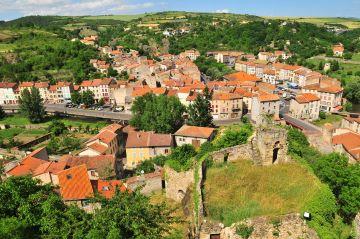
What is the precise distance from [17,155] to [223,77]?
71780 millimetres

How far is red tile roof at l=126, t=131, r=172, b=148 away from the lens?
52.6 meters

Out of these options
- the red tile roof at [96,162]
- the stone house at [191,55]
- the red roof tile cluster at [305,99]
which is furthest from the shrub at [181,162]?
the stone house at [191,55]

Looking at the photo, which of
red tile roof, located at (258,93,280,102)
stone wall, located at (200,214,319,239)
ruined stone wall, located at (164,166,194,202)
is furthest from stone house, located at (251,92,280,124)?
stone wall, located at (200,214,319,239)

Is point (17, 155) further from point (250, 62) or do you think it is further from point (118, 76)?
point (250, 62)

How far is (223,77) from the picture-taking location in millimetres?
112562

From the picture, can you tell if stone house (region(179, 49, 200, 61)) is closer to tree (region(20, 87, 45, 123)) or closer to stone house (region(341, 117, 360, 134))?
tree (region(20, 87, 45, 123))

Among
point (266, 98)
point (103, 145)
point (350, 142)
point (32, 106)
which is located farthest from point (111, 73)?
point (350, 142)

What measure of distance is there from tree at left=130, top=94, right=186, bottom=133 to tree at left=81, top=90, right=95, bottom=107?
1185 inches

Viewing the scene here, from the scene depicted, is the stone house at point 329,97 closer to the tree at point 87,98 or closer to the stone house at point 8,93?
the tree at point 87,98

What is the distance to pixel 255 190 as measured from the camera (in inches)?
810

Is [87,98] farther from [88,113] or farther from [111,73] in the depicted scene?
[111,73]

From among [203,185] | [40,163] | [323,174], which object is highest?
[203,185]

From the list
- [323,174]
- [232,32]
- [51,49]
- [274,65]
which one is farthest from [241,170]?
[232,32]

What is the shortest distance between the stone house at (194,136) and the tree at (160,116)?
3865mm
